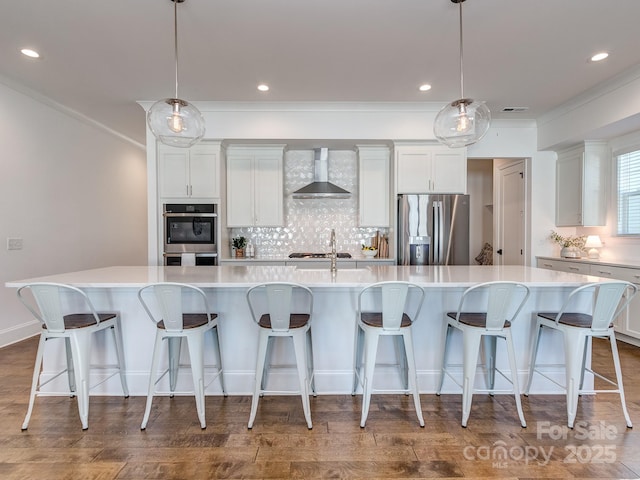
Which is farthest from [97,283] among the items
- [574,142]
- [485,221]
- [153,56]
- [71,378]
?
[485,221]

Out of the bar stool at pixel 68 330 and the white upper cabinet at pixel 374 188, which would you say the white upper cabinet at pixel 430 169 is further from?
the bar stool at pixel 68 330

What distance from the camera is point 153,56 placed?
301cm

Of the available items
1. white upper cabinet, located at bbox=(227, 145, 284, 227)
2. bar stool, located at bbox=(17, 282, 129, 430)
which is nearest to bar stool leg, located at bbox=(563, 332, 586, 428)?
bar stool, located at bbox=(17, 282, 129, 430)

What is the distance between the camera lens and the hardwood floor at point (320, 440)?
69.0 inches

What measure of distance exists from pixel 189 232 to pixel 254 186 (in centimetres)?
104

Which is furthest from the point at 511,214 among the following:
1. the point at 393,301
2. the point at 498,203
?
the point at 393,301

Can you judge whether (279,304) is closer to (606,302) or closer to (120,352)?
(120,352)

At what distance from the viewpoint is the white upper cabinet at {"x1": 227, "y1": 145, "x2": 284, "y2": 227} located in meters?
4.54

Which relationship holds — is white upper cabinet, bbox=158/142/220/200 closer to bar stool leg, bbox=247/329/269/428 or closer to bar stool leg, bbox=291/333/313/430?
bar stool leg, bbox=247/329/269/428

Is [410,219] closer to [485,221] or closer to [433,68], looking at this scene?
[433,68]

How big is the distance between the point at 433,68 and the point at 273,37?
1.55 meters

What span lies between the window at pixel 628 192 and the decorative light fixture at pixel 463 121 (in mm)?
2995

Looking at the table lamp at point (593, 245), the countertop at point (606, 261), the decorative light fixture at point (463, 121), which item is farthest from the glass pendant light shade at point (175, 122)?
the table lamp at point (593, 245)

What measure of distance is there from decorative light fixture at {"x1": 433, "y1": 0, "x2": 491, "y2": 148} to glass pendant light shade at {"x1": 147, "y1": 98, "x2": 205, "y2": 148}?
1686mm
